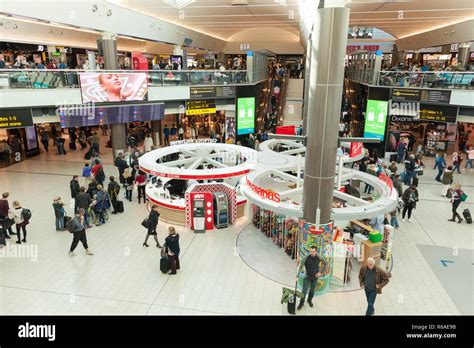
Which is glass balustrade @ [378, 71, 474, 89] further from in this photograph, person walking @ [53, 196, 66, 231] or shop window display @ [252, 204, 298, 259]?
person walking @ [53, 196, 66, 231]

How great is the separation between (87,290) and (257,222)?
515 centimetres

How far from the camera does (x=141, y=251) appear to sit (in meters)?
9.56

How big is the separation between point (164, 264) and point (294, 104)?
824 inches

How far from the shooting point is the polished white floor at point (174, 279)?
7227 millimetres

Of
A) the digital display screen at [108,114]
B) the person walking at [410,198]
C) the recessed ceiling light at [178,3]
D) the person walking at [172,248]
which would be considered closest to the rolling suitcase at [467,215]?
the person walking at [410,198]

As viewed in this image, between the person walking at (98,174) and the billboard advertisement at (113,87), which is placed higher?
the billboard advertisement at (113,87)

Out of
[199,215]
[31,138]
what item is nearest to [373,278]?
[199,215]

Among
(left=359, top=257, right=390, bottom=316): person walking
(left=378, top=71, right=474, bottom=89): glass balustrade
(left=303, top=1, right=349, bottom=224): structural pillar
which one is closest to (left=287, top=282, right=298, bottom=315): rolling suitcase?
(left=359, top=257, right=390, bottom=316): person walking

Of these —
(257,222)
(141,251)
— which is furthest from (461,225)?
(141,251)

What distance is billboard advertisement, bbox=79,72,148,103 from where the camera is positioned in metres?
15.3

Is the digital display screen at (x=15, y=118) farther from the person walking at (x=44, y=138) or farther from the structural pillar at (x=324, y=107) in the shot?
the structural pillar at (x=324, y=107)

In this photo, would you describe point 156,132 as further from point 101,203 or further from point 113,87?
point 101,203

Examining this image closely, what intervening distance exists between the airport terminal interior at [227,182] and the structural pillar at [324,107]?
1.2 inches

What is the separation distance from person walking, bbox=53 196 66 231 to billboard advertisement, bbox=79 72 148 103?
21.4 feet
